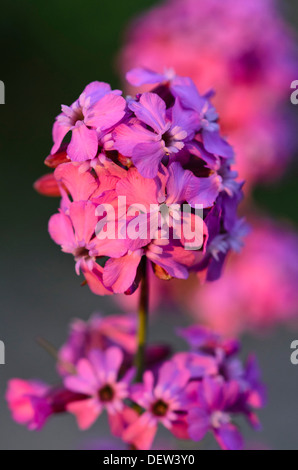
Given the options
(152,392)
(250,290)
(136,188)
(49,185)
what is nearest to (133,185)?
(136,188)

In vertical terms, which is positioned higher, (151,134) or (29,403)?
(151,134)

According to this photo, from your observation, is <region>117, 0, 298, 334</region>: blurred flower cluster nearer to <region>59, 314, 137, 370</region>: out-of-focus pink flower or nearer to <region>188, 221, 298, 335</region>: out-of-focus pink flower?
<region>188, 221, 298, 335</region>: out-of-focus pink flower

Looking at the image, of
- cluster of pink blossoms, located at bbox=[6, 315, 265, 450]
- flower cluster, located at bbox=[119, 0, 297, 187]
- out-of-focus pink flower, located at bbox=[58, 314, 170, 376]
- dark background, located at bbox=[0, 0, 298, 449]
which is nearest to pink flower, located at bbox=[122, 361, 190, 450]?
cluster of pink blossoms, located at bbox=[6, 315, 265, 450]

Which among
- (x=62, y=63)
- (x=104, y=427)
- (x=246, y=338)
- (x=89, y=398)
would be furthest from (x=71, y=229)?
(x=62, y=63)

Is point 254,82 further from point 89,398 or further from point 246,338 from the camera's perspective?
point 246,338

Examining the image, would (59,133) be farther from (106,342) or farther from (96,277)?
(106,342)

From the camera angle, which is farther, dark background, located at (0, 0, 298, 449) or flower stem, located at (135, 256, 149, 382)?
dark background, located at (0, 0, 298, 449)

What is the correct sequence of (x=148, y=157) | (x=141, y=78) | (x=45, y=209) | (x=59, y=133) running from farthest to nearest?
(x=45, y=209)
(x=141, y=78)
(x=59, y=133)
(x=148, y=157)

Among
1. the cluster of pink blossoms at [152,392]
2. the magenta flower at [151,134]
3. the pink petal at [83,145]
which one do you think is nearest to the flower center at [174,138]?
the magenta flower at [151,134]
